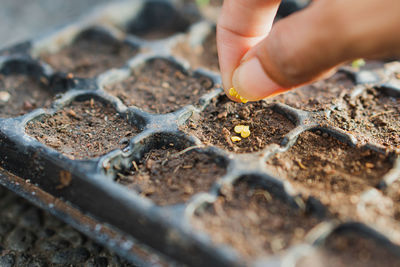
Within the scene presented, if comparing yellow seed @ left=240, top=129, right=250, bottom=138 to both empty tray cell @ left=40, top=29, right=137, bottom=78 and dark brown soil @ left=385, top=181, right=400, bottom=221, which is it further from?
empty tray cell @ left=40, top=29, right=137, bottom=78

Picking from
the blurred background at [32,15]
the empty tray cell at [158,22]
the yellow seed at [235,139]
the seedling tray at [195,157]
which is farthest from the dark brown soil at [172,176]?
the blurred background at [32,15]

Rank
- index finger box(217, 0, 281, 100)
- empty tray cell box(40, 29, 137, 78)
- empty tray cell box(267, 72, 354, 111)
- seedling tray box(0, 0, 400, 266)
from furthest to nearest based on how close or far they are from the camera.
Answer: empty tray cell box(40, 29, 137, 78) < empty tray cell box(267, 72, 354, 111) < index finger box(217, 0, 281, 100) < seedling tray box(0, 0, 400, 266)

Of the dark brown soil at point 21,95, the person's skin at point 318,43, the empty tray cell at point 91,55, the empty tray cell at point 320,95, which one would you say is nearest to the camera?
the person's skin at point 318,43

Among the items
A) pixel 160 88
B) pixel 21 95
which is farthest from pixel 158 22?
pixel 21 95

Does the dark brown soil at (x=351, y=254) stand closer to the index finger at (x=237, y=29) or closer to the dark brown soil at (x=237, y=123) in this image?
the dark brown soil at (x=237, y=123)

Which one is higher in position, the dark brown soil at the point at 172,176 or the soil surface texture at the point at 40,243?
the dark brown soil at the point at 172,176

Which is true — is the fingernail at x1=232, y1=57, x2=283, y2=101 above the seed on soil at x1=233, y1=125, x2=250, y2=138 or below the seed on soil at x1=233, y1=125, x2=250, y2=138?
above

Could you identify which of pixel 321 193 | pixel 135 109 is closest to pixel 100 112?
pixel 135 109

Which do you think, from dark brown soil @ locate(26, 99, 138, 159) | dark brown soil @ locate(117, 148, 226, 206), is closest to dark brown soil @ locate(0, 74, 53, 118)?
dark brown soil @ locate(26, 99, 138, 159)
